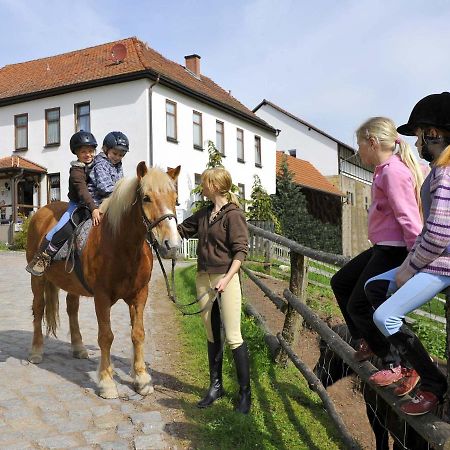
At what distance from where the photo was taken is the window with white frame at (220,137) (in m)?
25.1

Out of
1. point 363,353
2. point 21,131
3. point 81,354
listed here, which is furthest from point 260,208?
point 363,353

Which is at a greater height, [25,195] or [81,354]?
[25,195]

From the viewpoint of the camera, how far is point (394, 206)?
2621 millimetres

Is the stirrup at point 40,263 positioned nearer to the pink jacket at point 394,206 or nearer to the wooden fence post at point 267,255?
the pink jacket at point 394,206

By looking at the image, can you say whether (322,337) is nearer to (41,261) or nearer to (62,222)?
(62,222)

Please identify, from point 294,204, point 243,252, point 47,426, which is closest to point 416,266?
point 243,252

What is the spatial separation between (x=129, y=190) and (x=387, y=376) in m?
2.51

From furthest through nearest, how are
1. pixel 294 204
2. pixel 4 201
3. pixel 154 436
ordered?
pixel 294 204 < pixel 4 201 < pixel 154 436

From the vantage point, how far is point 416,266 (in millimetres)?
2236

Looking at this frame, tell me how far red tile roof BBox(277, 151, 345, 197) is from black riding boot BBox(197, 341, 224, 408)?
27479 millimetres

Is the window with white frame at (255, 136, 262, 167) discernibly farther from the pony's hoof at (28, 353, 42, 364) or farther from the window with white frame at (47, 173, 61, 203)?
the pony's hoof at (28, 353, 42, 364)

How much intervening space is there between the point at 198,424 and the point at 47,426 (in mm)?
1118

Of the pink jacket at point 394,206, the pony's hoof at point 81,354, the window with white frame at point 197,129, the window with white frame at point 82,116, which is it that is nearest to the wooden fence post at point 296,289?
the pony's hoof at point 81,354

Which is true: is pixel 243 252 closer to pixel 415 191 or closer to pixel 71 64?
pixel 415 191
